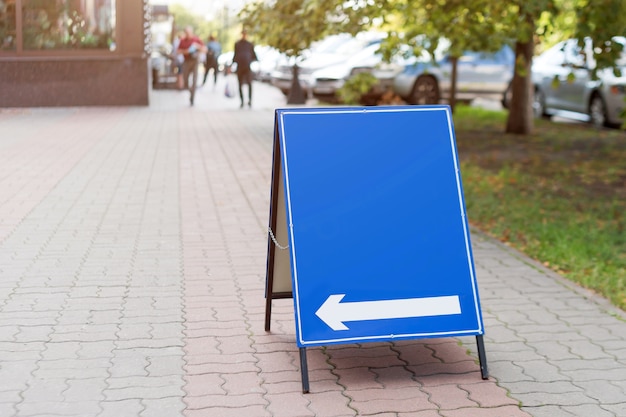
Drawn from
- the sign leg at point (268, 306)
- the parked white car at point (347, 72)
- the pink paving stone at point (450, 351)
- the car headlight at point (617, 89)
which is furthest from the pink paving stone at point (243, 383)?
the parked white car at point (347, 72)

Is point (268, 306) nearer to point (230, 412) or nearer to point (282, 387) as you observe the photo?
point (282, 387)

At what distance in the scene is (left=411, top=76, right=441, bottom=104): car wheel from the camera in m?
24.2

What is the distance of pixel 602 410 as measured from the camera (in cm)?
469

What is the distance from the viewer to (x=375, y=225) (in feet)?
17.0

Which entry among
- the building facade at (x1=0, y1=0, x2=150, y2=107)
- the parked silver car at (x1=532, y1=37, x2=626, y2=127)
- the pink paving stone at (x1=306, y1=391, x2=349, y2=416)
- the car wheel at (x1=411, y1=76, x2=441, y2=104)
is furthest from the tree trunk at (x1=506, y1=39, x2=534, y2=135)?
the pink paving stone at (x1=306, y1=391, x2=349, y2=416)

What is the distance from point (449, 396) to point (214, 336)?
1.43 m

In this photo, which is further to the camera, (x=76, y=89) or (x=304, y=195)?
(x=76, y=89)

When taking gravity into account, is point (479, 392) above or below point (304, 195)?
below

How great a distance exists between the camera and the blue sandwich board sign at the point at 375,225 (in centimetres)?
500

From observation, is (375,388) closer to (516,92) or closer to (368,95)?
(516,92)

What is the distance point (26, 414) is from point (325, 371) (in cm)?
140

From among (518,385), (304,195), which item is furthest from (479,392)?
(304,195)

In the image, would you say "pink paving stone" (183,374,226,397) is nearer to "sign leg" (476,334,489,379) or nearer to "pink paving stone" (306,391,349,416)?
"pink paving stone" (306,391,349,416)

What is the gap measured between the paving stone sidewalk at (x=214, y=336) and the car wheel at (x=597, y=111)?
10.2m
